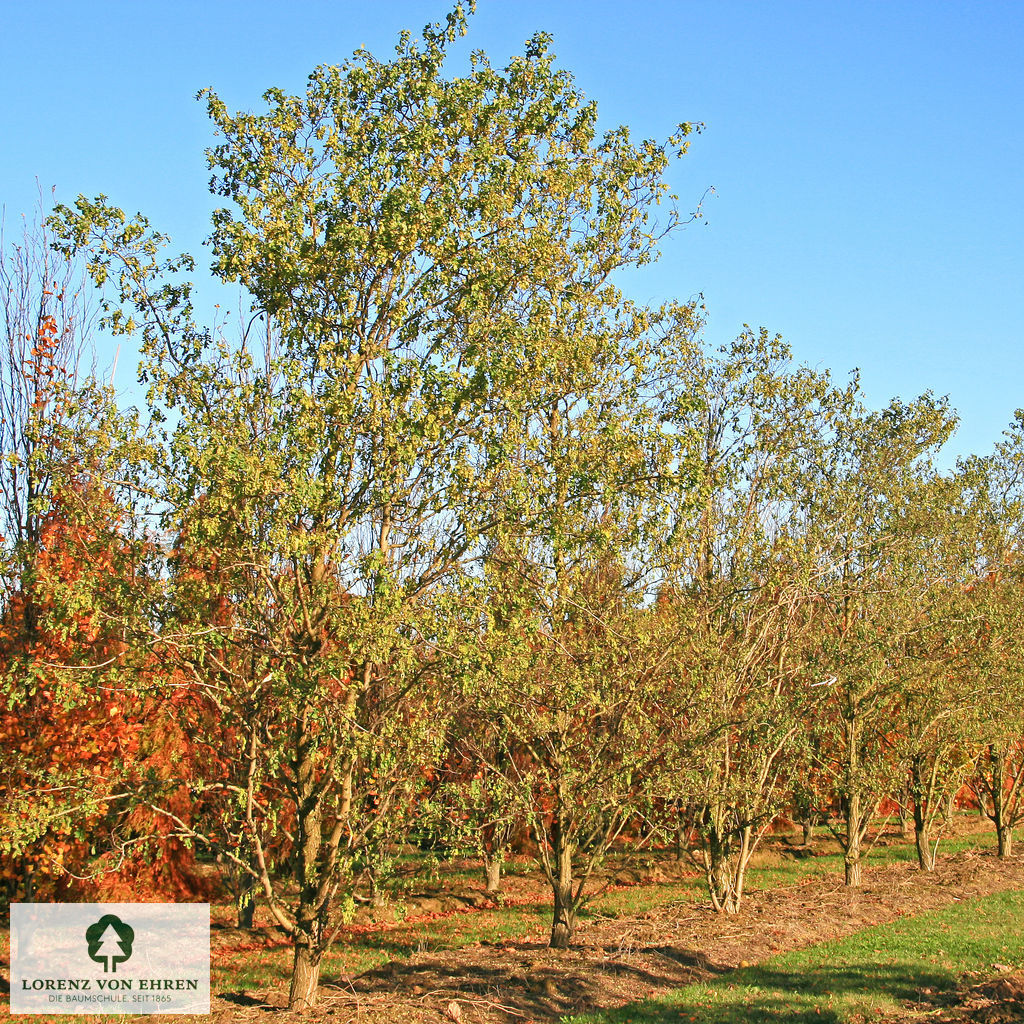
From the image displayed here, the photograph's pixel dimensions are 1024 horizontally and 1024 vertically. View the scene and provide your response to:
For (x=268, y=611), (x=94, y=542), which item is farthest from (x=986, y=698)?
(x=94, y=542)

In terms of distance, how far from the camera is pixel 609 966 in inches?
432

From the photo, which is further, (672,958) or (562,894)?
(562,894)

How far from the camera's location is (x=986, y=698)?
60.1 feet

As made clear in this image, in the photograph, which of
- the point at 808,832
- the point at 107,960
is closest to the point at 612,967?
the point at 107,960

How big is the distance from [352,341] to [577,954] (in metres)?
8.05

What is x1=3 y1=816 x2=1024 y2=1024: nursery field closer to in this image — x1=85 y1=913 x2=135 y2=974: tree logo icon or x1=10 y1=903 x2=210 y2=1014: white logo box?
x1=10 y1=903 x2=210 y2=1014: white logo box

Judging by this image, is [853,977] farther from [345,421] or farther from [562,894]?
[345,421]

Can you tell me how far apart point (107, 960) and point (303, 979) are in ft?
11.1

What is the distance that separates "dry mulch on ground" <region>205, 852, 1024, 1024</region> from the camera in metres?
9.05

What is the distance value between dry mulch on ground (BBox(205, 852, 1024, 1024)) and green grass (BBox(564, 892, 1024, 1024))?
0.43 m

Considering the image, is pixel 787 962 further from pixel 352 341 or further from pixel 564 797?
pixel 352 341

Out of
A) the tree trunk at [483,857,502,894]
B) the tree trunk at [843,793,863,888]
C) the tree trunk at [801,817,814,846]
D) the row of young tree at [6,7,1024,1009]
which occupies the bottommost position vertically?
the tree trunk at [801,817,814,846]

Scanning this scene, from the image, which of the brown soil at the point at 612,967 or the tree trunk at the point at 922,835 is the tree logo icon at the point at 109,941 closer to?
the brown soil at the point at 612,967

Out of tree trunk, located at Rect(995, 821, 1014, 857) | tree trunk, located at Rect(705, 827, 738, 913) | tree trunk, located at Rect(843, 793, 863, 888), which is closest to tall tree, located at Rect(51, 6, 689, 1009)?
tree trunk, located at Rect(705, 827, 738, 913)
